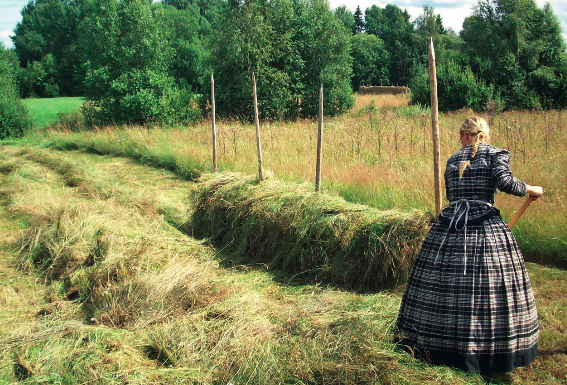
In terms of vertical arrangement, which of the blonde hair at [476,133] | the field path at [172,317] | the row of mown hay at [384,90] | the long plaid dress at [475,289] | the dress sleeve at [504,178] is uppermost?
the row of mown hay at [384,90]

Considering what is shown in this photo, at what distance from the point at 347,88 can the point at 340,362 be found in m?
19.2

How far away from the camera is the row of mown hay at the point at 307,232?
447 centimetres

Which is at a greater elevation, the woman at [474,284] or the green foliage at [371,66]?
the green foliage at [371,66]

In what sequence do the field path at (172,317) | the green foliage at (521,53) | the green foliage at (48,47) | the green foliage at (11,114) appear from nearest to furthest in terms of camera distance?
the field path at (172,317) < the green foliage at (521,53) < the green foliage at (11,114) < the green foliage at (48,47)

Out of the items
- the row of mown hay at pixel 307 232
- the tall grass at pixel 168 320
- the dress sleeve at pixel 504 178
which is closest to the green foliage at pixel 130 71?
the tall grass at pixel 168 320

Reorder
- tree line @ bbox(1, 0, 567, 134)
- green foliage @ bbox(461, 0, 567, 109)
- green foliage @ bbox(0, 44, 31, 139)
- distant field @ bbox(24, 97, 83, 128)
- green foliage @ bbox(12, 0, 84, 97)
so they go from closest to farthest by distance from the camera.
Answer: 1. tree line @ bbox(1, 0, 567, 134)
2. green foliage @ bbox(461, 0, 567, 109)
3. green foliage @ bbox(0, 44, 31, 139)
4. distant field @ bbox(24, 97, 83, 128)
5. green foliage @ bbox(12, 0, 84, 97)

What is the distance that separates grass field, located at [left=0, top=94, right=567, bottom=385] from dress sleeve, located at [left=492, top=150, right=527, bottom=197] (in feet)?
3.81

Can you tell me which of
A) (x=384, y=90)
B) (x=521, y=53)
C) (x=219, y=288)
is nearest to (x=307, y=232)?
(x=219, y=288)

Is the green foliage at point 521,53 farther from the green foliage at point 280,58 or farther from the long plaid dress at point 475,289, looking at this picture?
the long plaid dress at point 475,289

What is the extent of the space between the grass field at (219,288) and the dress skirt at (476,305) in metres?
0.15

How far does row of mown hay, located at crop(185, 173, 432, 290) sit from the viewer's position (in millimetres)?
4469

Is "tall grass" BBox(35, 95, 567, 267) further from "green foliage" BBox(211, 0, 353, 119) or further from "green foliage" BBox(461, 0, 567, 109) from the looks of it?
"green foliage" BBox(461, 0, 567, 109)

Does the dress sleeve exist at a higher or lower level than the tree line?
lower

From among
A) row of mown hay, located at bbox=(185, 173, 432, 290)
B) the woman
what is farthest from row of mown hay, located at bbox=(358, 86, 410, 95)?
the woman
